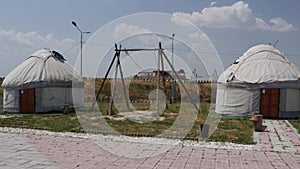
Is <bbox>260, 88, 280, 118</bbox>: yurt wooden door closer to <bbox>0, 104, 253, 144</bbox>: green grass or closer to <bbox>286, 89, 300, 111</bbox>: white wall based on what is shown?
<bbox>286, 89, 300, 111</bbox>: white wall

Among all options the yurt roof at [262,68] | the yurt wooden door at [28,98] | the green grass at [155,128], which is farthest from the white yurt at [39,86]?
the yurt roof at [262,68]

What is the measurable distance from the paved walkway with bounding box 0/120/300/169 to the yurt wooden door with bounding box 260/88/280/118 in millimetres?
5223

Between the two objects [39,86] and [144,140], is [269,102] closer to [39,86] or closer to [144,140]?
[144,140]

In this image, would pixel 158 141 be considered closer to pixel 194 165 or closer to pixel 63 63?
pixel 194 165

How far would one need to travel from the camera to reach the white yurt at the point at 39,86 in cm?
1417

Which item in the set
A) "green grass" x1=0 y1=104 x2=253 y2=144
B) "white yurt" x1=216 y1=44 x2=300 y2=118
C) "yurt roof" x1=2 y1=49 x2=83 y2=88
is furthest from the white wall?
"yurt roof" x1=2 y1=49 x2=83 y2=88

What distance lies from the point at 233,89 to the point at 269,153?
23.0ft

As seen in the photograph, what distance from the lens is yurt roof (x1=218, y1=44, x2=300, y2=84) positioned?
1294 centimetres

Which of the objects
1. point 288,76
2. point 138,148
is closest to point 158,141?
point 138,148

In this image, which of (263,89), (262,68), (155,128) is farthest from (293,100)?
(155,128)

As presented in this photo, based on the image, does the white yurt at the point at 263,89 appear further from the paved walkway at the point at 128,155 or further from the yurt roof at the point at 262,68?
the paved walkway at the point at 128,155

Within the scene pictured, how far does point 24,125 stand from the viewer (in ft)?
32.9

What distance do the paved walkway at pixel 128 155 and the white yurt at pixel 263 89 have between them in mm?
5232

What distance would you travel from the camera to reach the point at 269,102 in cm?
1291
